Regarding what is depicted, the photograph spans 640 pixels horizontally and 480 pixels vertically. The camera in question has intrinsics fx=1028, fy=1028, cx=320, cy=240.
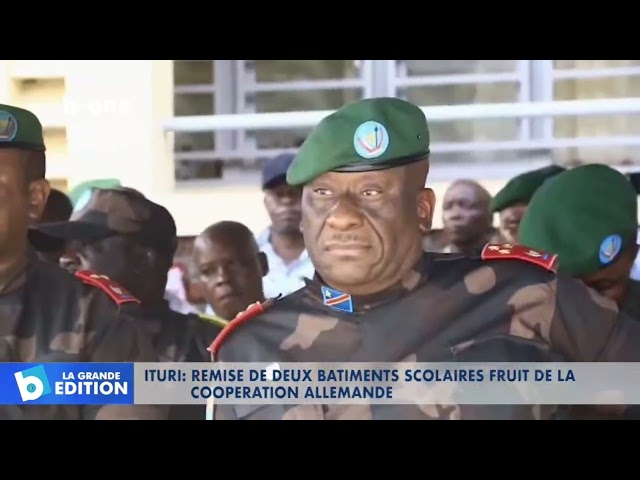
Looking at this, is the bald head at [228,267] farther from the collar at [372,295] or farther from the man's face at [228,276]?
the collar at [372,295]

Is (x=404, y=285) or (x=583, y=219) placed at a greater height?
(x=583, y=219)

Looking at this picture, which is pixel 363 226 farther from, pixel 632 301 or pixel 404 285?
pixel 632 301

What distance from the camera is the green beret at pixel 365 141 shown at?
301cm

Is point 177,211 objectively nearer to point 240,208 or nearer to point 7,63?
point 240,208

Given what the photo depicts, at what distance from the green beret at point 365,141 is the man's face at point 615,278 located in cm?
63

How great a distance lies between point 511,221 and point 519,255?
11 cm

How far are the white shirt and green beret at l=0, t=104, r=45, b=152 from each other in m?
0.75

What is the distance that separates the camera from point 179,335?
10.2 ft

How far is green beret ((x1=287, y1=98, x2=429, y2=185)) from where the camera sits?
3014 mm

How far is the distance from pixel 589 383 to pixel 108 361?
1.45 metres

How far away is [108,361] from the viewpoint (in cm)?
314

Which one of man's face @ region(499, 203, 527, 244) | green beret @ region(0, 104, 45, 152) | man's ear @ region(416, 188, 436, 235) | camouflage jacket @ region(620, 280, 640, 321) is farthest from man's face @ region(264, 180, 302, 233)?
camouflage jacket @ region(620, 280, 640, 321)

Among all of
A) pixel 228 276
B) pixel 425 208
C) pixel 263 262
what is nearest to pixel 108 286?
pixel 228 276

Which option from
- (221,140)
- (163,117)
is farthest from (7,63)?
(221,140)
